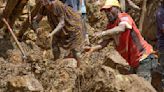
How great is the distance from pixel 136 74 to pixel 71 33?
2359 millimetres

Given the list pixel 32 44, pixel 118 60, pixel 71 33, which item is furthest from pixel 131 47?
pixel 32 44

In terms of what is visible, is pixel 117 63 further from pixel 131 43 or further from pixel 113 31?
pixel 113 31

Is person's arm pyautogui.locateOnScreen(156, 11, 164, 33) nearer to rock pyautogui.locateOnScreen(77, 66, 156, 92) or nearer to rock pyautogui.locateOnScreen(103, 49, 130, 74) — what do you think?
rock pyautogui.locateOnScreen(77, 66, 156, 92)

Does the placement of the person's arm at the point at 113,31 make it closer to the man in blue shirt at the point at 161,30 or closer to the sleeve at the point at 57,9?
the man in blue shirt at the point at 161,30

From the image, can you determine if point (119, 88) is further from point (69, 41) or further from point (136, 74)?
point (69, 41)

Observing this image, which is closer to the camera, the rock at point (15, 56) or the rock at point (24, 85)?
the rock at point (24, 85)

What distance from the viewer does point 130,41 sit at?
603 centimetres

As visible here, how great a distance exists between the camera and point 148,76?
628 centimetres

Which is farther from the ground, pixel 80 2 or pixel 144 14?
pixel 80 2

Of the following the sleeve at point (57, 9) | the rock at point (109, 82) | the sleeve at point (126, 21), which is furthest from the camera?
the sleeve at point (57, 9)

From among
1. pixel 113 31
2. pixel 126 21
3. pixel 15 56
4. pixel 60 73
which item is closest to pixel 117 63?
pixel 60 73

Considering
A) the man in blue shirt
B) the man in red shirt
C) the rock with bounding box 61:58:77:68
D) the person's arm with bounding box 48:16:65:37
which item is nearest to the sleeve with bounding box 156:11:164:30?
the man in blue shirt

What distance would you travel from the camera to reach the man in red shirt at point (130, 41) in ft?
19.3

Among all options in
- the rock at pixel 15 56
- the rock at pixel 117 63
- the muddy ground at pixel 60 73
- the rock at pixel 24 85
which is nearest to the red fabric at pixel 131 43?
the muddy ground at pixel 60 73
